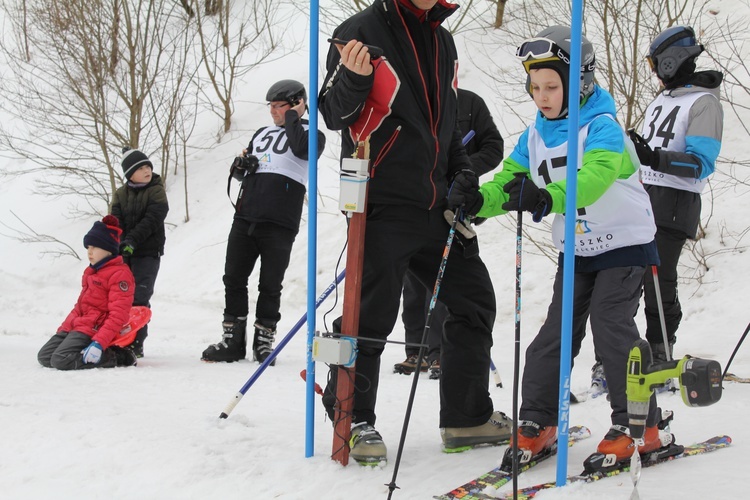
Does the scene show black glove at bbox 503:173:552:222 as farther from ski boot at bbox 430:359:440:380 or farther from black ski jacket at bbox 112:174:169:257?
black ski jacket at bbox 112:174:169:257

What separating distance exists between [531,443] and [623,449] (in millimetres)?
363

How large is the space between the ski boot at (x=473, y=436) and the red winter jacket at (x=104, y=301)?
10.5ft

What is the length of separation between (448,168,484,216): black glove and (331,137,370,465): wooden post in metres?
0.37

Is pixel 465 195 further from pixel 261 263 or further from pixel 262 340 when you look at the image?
pixel 262 340

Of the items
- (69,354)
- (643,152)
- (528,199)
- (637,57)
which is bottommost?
(69,354)

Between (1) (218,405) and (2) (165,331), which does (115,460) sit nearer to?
(1) (218,405)

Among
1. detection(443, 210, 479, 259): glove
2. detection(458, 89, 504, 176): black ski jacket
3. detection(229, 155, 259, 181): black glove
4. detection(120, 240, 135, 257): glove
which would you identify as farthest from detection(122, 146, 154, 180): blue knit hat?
detection(443, 210, 479, 259): glove

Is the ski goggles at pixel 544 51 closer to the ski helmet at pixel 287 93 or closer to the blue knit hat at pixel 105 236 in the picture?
the ski helmet at pixel 287 93

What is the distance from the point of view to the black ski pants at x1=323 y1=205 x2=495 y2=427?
3.34m

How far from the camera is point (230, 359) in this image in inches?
248

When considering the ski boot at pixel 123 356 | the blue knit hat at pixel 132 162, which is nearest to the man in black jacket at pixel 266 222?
the ski boot at pixel 123 356

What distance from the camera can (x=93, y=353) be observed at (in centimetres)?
565

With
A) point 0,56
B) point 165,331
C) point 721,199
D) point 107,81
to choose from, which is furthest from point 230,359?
point 0,56

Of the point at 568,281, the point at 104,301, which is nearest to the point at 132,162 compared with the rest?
the point at 104,301
